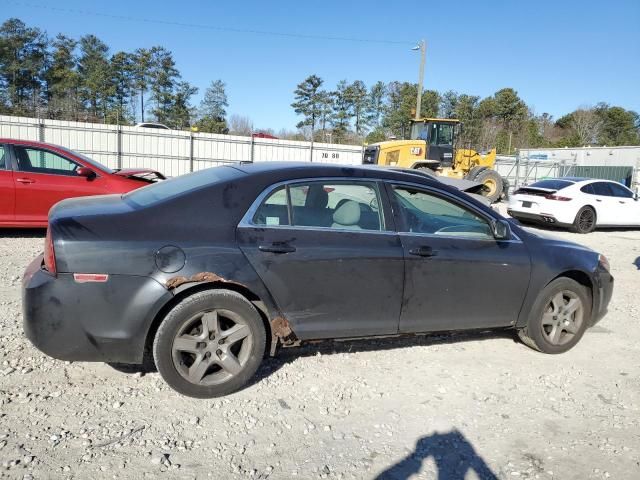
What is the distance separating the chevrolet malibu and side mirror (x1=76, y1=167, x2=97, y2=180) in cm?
439

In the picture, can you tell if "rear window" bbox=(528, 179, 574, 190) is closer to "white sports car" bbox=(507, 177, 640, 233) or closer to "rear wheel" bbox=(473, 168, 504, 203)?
"white sports car" bbox=(507, 177, 640, 233)

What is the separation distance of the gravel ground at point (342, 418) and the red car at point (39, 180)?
359 cm

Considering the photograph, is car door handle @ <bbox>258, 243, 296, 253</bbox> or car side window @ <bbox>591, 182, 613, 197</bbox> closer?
car door handle @ <bbox>258, 243, 296, 253</bbox>

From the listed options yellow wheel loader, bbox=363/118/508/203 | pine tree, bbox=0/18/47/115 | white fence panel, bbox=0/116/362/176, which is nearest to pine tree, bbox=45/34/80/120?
pine tree, bbox=0/18/47/115

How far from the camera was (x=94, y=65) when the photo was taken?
4631 centimetres

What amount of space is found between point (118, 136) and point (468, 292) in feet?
65.6

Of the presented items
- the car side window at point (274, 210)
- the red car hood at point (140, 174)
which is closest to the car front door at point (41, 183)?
Result: the red car hood at point (140, 174)

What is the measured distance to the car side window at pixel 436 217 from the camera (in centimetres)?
377

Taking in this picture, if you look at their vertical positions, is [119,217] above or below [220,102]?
below

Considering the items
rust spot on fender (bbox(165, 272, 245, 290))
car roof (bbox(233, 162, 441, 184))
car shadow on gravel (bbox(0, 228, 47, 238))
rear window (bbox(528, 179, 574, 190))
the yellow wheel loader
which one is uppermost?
the yellow wheel loader

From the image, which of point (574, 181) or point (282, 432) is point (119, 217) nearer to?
point (282, 432)

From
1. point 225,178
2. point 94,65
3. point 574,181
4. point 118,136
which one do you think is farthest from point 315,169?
point 94,65

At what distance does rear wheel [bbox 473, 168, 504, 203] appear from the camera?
58.1 ft

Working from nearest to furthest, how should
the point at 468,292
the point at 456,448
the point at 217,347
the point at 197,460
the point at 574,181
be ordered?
1. the point at 197,460
2. the point at 456,448
3. the point at 217,347
4. the point at 468,292
5. the point at 574,181
